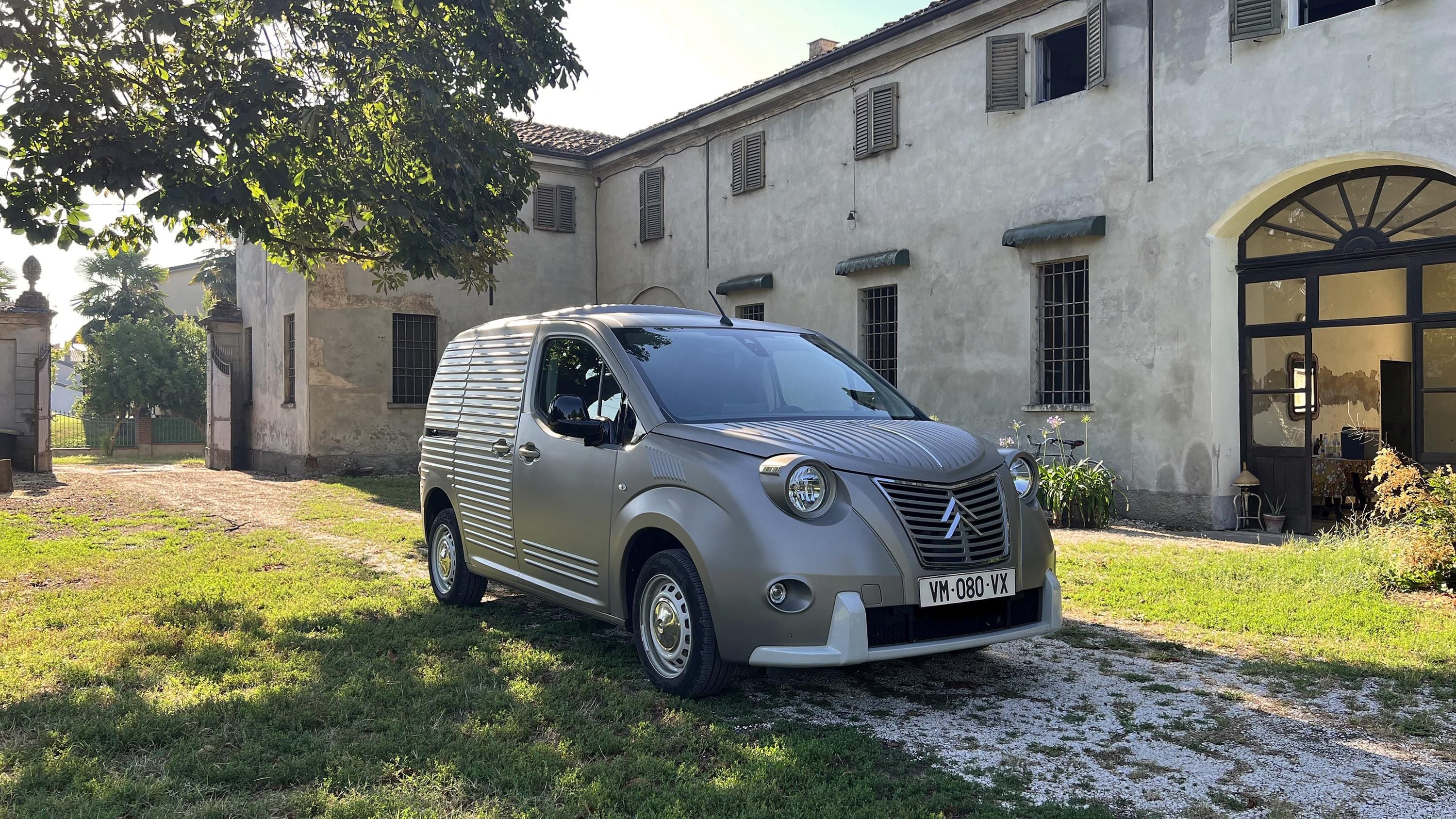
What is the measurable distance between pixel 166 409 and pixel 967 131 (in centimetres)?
3664

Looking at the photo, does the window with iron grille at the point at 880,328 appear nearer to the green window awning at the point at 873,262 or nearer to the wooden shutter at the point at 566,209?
the green window awning at the point at 873,262

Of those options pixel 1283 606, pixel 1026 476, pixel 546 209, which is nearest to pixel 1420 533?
pixel 1283 606

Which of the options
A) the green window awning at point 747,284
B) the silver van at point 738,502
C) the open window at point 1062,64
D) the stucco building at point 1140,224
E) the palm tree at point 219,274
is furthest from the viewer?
the palm tree at point 219,274

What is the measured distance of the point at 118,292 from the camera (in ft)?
158

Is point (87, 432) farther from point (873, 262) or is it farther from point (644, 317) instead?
point (644, 317)

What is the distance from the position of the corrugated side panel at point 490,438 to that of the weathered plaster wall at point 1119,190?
28.0ft

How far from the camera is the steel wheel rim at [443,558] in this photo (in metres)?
6.99

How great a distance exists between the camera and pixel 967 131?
14469 mm

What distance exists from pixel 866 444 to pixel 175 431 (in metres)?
39.1

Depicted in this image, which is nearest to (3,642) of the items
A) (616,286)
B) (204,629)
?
(204,629)

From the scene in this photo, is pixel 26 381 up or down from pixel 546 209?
down

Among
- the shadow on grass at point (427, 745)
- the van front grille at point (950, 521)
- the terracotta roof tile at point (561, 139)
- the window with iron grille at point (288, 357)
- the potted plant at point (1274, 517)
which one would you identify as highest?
the terracotta roof tile at point (561, 139)

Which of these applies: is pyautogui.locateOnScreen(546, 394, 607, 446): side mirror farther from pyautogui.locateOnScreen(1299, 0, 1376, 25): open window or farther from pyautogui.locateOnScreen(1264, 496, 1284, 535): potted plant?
pyautogui.locateOnScreen(1299, 0, 1376, 25): open window

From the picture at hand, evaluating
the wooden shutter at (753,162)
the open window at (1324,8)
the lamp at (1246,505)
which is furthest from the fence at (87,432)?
the open window at (1324,8)
